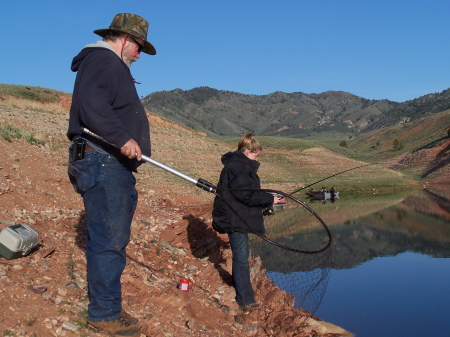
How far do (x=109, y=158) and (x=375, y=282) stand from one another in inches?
233

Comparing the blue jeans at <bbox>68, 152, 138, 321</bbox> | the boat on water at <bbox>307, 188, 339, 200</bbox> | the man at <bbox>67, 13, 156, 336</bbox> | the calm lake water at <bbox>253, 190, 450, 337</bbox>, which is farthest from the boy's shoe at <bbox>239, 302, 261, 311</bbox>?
the boat on water at <bbox>307, 188, 339, 200</bbox>

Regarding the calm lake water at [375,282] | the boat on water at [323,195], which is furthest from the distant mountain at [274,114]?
the calm lake water at [375,282]

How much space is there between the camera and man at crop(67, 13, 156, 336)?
12.6 feet

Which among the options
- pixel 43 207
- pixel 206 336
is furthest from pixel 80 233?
pixel 206 336

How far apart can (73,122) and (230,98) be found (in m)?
196

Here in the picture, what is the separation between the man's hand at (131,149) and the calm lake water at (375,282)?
376 centimetres

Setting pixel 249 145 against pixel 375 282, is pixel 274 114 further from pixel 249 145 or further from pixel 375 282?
pixel 249 145

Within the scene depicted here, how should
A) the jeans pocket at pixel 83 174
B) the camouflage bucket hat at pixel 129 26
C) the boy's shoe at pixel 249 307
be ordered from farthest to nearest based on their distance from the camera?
the boy's shoe at pixel 249 307, the camouflage bucket hat at pixel 129 26, the jeans pocket at pixel 83 174

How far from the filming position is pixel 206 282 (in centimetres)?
660

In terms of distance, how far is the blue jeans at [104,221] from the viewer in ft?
13.0

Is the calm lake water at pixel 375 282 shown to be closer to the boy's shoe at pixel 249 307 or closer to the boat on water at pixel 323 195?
the boy's shoe at pixel 249 307

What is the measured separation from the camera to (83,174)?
396 centimetres

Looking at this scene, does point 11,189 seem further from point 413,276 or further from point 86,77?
point 413,276

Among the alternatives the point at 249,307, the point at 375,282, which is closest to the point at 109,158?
the point at 249,307
